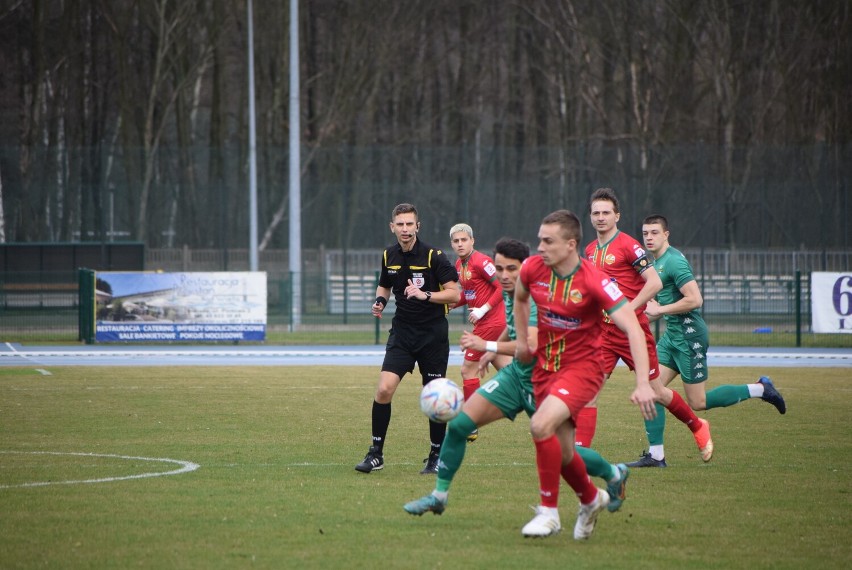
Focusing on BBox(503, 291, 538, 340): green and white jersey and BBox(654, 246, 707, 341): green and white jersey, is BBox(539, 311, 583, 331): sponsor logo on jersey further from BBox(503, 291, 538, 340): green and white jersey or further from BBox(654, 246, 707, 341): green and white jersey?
BBox(654, 246, 707, 341): green and white jersey

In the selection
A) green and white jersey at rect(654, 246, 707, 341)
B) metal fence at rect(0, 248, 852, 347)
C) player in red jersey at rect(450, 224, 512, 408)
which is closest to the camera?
green and white jersey at rect(654, 246, 707, 341)

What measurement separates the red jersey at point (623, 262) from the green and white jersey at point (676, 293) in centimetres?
41

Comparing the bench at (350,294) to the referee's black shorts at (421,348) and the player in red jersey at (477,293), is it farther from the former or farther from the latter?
the referee's black shorts at (421,348)

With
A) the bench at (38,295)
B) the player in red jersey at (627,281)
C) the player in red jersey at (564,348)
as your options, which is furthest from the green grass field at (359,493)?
the bench at (38,295)

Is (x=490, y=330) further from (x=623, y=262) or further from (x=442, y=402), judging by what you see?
(x=442, y=402)

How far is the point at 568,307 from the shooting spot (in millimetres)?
7051

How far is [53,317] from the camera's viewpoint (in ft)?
88.9

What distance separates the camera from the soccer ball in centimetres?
770

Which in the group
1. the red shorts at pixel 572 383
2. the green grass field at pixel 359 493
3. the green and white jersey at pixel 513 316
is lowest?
the green grass field at pixel 359 493

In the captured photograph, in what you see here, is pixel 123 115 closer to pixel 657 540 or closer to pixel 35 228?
pixel 35 228

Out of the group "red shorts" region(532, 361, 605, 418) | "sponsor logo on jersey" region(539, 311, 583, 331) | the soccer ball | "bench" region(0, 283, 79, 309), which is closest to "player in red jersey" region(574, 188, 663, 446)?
the soccer ball

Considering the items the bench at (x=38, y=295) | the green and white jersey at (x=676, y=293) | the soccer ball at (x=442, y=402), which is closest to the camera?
the soccer ball at (x=442, y=402)

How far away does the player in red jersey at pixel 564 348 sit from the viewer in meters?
6.84

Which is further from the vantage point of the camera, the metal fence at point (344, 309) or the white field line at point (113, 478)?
the metal fence at point (344, 309)
